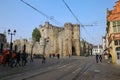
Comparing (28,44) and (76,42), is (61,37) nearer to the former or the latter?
(76,42)

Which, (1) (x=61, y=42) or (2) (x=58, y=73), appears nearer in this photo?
(2) (x=58, y=73)

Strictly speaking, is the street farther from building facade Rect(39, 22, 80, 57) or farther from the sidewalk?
building facade Rect(39, 22, 80, 57)

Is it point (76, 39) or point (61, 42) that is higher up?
point (76, 39)

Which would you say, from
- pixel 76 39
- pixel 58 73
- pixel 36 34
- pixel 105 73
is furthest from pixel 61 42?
pixel 58 73

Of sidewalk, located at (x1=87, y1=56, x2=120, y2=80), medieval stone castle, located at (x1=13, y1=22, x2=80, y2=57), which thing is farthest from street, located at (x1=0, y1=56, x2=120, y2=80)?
medieval stone castle, located at (x1=13, y1=22, x2=80, y2=57)

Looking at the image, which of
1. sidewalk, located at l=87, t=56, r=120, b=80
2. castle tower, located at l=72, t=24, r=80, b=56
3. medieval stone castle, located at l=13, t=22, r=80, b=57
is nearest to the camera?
sidewalk, located at l=87, t=56, r=120, b=80

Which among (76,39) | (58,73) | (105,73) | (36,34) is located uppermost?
(36,34)

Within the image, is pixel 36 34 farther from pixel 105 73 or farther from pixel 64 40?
pixel 105 73

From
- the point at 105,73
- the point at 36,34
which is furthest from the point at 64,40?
the point at 105,73

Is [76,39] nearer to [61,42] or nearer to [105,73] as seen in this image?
[61,42]

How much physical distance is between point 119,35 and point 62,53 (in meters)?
65.7

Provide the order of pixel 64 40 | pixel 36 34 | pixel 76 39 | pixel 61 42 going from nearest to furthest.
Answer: pixel 64 40
pixel 61 42
pixel 76 39
pixel 36 34

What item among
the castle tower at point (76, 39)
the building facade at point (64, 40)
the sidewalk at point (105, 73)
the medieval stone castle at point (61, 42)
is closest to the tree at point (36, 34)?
the medieval stone castle at point (61, 42)

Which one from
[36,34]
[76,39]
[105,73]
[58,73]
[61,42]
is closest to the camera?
[58,73]
